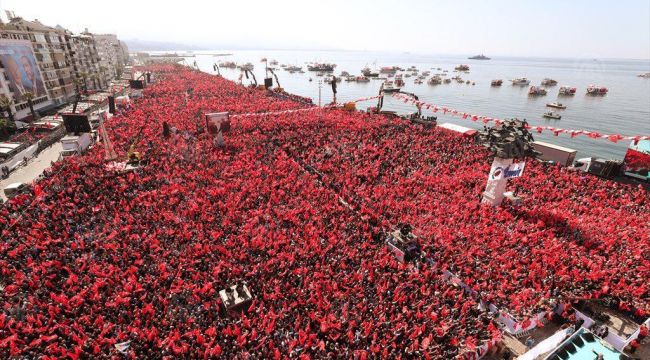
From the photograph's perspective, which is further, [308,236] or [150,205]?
[150,205]

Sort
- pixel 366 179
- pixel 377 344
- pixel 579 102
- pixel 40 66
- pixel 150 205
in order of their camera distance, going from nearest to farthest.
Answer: pixel 377 344
pixel 150 205
pixel 366 179
pixel 40 66
pixel 579 102

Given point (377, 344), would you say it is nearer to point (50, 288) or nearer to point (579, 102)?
point (50, 288)

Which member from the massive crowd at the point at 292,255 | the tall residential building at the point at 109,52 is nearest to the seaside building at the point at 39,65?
the tall residential building at the point at 109,52

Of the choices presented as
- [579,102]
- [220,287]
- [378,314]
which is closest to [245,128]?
[220,287]

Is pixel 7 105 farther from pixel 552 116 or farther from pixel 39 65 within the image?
pixel 552 116

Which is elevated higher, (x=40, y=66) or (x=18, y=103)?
(x=40, y=66)

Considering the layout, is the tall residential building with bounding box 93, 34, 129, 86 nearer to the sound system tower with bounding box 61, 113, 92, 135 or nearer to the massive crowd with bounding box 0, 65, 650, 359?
the sound system tower with bounding box 61, 113, 92, 135

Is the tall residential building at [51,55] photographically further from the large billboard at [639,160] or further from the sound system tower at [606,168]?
the large billboard at [639,160]
